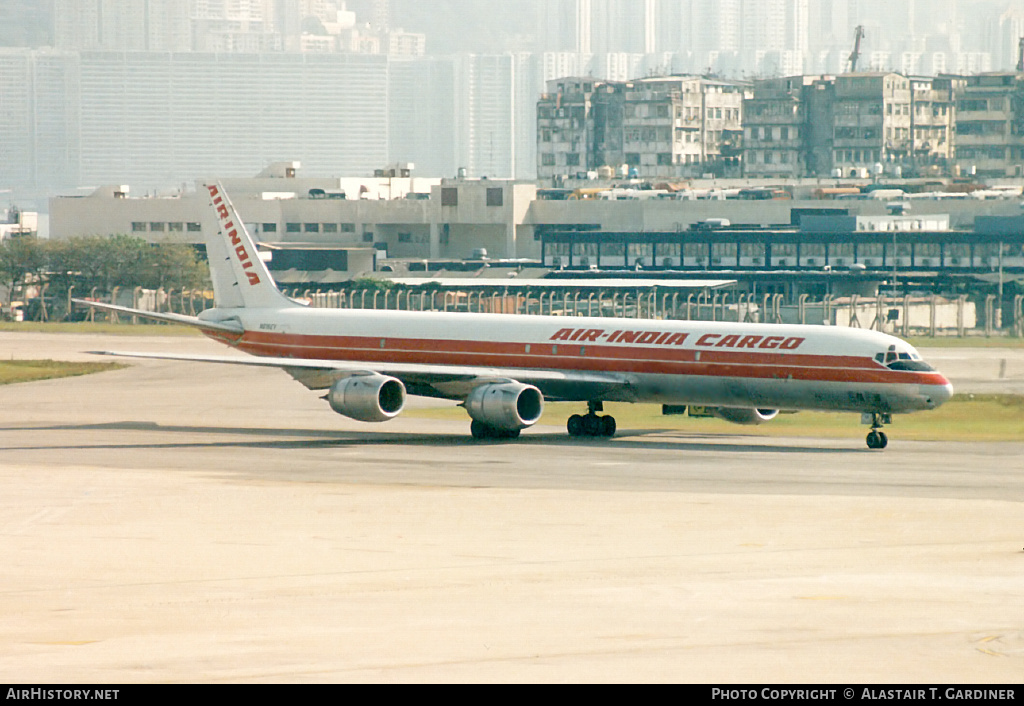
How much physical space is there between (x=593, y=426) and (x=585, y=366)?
2383mm

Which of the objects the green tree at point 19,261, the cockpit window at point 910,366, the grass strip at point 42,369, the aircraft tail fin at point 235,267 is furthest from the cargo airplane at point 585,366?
the green tree at point 19,261

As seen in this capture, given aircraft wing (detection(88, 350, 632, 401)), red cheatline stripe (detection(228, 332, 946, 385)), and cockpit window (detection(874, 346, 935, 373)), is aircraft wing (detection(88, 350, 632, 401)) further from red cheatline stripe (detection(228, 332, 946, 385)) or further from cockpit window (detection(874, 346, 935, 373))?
cockpit window (detection(874, 346, 935, 373))

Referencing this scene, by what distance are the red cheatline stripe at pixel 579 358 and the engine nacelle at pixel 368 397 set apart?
11.7 feet

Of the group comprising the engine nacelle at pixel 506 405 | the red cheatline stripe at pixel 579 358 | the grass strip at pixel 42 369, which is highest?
the red cheatline stripe at pixel 579 358

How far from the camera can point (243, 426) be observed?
63.9 metres

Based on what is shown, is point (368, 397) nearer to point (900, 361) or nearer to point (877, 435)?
point (877, 435)

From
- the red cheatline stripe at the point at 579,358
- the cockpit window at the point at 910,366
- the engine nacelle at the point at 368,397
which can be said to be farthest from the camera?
the engine nacelle at the point at 368,397

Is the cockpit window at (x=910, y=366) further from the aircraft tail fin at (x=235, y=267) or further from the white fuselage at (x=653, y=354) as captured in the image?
the aircraft tail fin at (x=235, y=267)

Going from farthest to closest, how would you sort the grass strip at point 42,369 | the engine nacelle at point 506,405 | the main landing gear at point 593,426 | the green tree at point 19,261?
1. the green tree at point 19,261
2. the grass strip at point 42,369
3. the main landing gear at point 593,426
4. the engine nacelle at point 506,405

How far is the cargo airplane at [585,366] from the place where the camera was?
174ft

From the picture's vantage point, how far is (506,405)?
55250 millimetres

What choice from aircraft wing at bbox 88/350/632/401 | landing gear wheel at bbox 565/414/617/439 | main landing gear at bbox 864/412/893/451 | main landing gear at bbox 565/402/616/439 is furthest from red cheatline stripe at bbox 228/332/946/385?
landing gear wheel at bbox 565/414/617/439

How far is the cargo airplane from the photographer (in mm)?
53031

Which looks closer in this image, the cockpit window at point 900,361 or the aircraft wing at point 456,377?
the cockpit window at point 900,361
